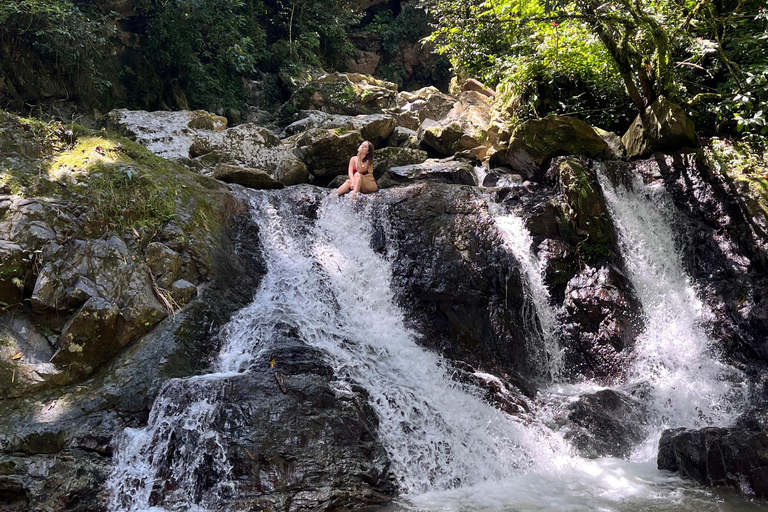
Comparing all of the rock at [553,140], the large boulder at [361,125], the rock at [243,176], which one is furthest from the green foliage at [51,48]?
the rock at [553,140]

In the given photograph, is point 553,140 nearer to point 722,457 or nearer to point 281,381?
A: point 722,457

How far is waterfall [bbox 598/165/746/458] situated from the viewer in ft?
18.8

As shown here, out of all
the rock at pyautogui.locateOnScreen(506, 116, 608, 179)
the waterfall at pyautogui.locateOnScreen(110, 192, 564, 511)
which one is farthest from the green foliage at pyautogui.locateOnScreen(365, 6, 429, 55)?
the waterfall at pyautogui.locateOnScreen(110, 192, 564, 511)

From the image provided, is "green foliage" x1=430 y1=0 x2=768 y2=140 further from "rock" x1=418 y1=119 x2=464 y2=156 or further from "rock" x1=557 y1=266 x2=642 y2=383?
"rock" x1=557 y1=266 x2=642 y2=383

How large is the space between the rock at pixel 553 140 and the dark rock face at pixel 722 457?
506 centimetres

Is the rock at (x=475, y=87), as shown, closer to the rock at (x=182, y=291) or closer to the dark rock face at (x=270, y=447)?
the rock at (x=182, y=291)

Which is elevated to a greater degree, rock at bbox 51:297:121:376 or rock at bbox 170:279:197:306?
rock at bbox 170:279:197:306

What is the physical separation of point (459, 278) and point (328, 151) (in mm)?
4587

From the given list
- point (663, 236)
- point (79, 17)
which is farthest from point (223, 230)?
point (79, 17)

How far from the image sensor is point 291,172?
31.1 feet

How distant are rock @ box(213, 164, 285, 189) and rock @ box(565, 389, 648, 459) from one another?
6138 millimetres

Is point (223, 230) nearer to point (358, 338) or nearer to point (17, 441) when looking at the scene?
point (358, 338)

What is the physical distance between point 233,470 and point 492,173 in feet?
23.8

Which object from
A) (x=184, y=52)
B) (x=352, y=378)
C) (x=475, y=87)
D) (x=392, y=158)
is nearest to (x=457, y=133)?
(x=392, y=158)
